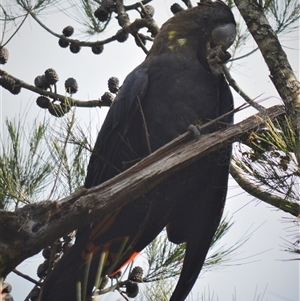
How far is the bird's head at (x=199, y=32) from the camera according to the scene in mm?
2793

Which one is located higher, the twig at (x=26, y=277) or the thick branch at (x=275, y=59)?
the thick branch at (x=275, y=59)

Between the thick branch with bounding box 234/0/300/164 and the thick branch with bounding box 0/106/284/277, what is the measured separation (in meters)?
0.07

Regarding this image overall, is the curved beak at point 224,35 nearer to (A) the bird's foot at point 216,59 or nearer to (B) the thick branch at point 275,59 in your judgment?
(A) the bird's foot at point 216,59

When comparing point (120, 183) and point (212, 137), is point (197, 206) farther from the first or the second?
point (120, 183)

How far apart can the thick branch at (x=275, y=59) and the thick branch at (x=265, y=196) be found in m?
0.24

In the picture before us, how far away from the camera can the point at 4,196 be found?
2215 millimetres

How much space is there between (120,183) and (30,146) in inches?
24.1

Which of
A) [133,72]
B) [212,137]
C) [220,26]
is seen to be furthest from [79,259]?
[220,26]

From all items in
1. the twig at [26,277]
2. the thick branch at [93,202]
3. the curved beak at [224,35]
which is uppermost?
the curved beak at [224,35]

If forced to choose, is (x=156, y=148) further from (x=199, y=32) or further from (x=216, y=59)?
(x=199, y=32)

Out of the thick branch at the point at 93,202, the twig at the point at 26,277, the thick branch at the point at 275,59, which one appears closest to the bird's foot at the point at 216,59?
the thick branch at the point at 275,59

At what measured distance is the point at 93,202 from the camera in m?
1.74

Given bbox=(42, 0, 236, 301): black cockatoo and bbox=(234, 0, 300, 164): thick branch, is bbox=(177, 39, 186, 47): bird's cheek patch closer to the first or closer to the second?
bbox=(42, 0, 236, 301): black cockatoo

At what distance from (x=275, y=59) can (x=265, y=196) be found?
47cm
